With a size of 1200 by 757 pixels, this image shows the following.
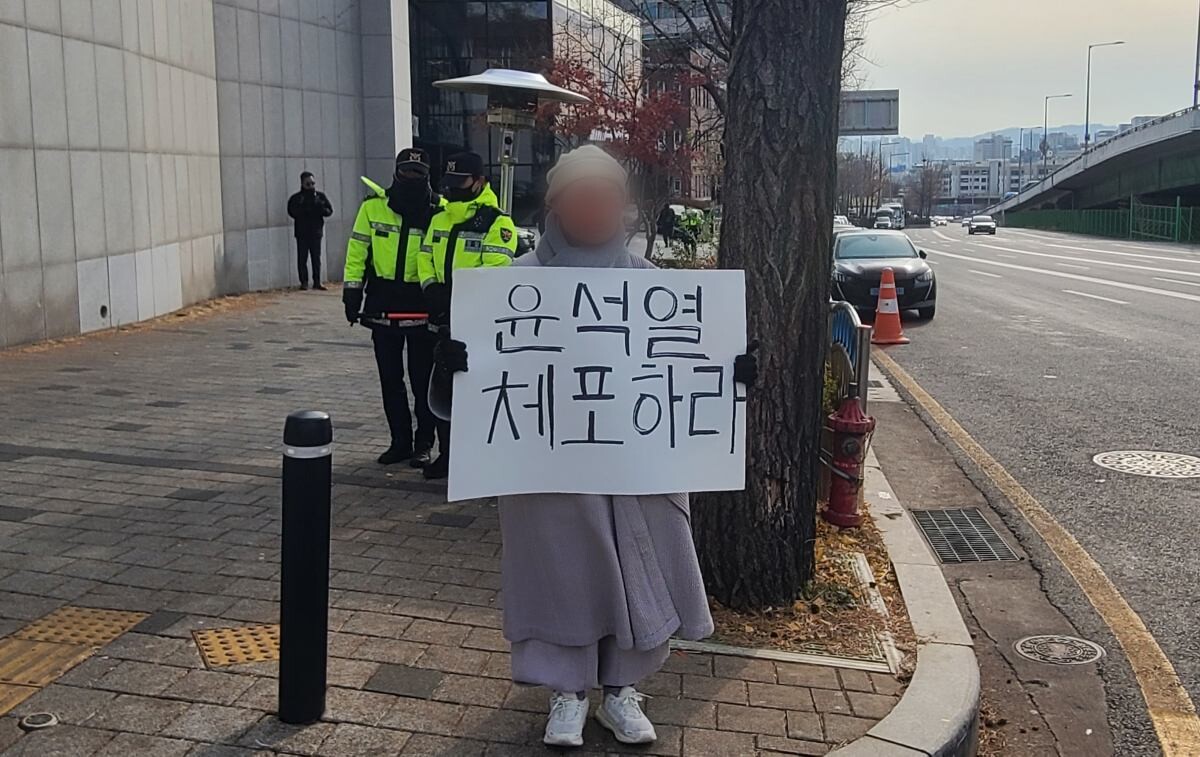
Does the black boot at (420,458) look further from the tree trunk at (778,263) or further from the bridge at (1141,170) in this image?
the bridge at (1141,170)

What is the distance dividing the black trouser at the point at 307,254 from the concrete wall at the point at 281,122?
0.28m

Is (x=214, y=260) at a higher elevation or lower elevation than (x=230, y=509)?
higher

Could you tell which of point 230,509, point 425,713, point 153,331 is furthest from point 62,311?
point 425,713

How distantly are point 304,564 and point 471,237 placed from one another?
3.25 meters

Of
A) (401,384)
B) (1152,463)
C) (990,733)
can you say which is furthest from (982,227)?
(990,733)

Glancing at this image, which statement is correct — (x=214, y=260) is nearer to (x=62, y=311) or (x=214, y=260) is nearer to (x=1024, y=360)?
(x=62, y=311)

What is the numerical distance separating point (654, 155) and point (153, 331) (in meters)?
11.1

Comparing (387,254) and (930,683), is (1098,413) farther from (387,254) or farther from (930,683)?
(930,683)

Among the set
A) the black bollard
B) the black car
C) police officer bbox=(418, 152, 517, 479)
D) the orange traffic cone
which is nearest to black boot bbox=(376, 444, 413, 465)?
police officer bbox=(418, 152, 517, 479)

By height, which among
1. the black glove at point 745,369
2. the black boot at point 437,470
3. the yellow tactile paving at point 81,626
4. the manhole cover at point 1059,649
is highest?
the black glove at point 745,369

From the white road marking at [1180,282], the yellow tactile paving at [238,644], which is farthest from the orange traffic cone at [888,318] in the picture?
the yellow tactile paving at [238,644]

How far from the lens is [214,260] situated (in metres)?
16.7

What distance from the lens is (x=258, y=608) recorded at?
462cm

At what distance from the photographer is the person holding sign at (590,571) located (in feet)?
11.4
